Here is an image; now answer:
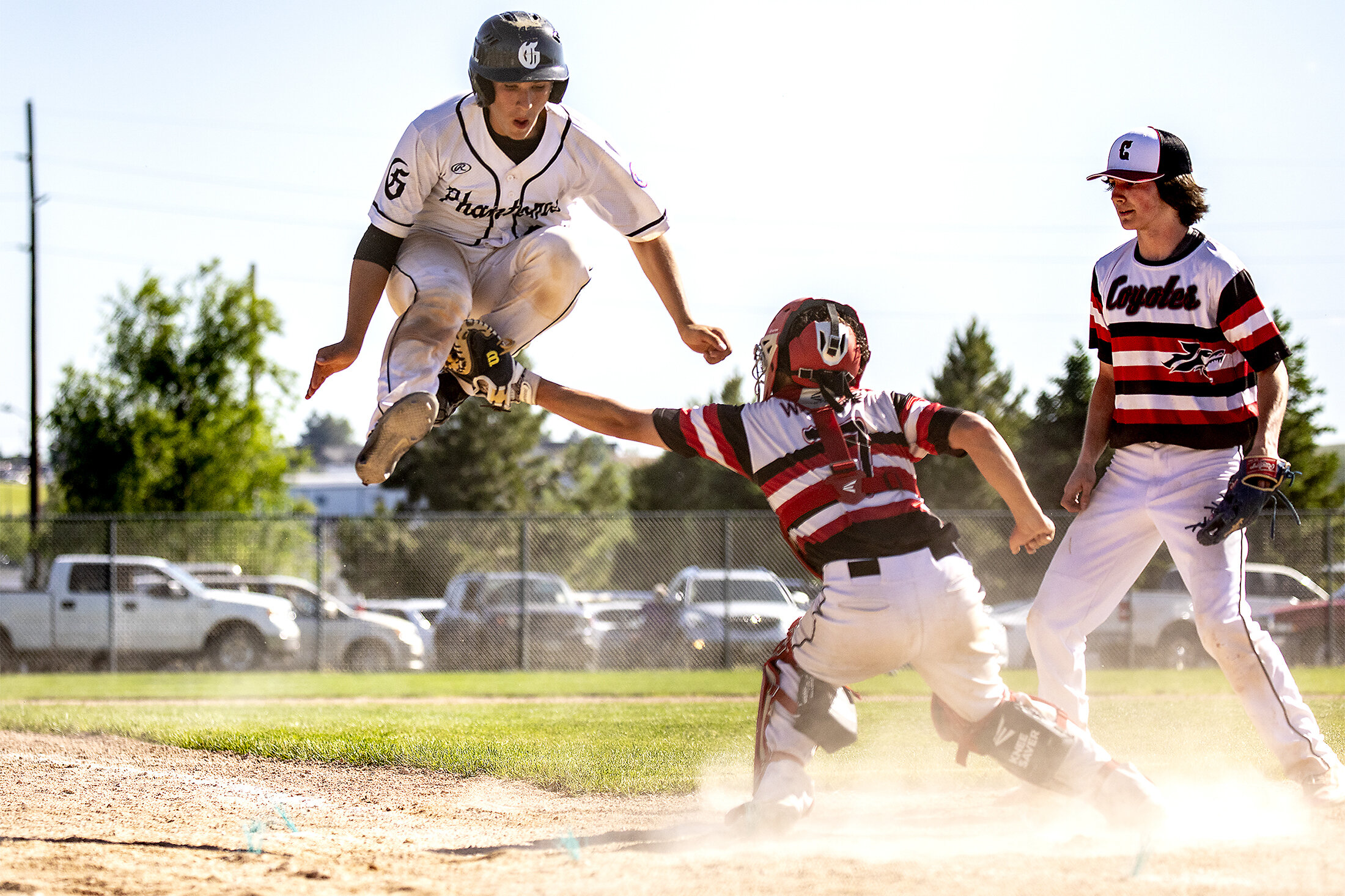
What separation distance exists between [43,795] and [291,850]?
6.46 ft

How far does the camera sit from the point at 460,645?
17.9 meters

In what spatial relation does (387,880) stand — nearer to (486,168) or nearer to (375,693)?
(486,168)

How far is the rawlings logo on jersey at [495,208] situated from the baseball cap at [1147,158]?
2253 mm

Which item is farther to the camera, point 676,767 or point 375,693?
point 375,693

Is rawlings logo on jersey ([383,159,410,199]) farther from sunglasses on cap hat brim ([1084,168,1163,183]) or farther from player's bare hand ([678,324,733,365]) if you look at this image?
sunglasses on cap hat brim ([1084,168,1163,183])

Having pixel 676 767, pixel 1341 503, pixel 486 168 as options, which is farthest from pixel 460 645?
pixel 1341 503

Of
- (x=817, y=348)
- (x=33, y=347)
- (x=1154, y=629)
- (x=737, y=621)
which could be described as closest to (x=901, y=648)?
(x=817, y=348)

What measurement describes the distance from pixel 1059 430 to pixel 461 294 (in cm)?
2839

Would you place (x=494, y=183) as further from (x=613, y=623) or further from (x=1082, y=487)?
(x=613, y=623)

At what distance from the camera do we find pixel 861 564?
3.86 metres

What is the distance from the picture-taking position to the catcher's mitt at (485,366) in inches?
191

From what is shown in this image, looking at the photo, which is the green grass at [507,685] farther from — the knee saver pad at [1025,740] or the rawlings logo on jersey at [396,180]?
the rawlings logo on jersey at [396,180]

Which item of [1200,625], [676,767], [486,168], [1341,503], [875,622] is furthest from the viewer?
[1341,503]

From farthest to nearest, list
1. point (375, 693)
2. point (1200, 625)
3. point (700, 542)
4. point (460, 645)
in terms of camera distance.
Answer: point (700, 542) < point (460, 645) < point (375, 693) < point (1200, 625)
